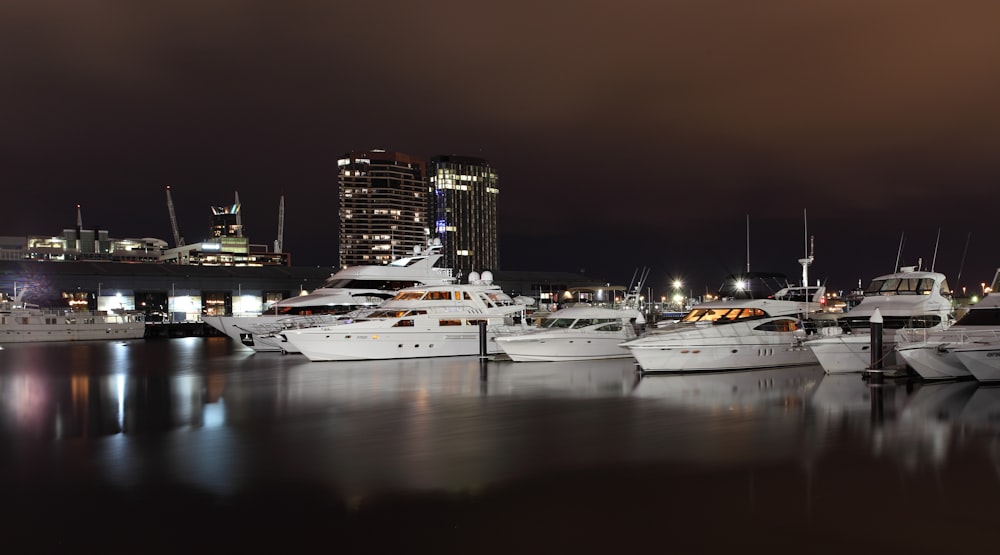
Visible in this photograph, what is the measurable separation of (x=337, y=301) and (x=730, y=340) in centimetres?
2848

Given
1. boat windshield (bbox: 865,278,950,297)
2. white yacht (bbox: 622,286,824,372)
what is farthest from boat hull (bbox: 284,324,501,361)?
boat windshield (bbox: 865,278,950,297)

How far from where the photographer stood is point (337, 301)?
50.5 meters

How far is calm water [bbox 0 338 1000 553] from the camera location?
10484 mm

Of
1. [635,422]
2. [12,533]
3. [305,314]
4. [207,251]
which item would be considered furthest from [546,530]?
[207,251]

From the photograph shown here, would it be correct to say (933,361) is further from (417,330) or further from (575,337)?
(417,330)

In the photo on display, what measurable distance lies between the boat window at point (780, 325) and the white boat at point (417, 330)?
44.4 ft

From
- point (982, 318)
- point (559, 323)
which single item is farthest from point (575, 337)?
point (982, 318)

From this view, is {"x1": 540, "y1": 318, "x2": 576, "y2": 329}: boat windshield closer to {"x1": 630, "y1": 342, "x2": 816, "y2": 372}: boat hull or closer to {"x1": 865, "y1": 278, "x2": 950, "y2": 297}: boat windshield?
{"x1": 630, "y1": 342, "x2": 816, "y2": 372}: boat hull

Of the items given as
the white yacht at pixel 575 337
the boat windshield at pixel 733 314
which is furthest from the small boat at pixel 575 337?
the boat windshield at pixel 733 314

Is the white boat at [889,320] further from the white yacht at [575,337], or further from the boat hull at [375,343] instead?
the boat hull at [375,343]

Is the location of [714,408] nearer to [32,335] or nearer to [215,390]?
[215,390]

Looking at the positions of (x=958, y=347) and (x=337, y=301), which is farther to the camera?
(x=337, y=301)

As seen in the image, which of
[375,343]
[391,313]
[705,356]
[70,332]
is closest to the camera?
[705,356]

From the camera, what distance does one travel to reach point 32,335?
218ft
